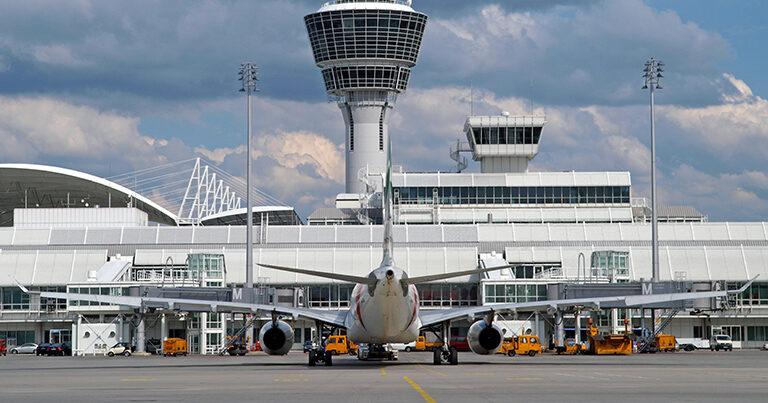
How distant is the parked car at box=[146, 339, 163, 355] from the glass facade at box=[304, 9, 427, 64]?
8261 cm

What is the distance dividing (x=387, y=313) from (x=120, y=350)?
53.6m

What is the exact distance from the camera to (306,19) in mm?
195500

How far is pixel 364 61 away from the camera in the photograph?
623ft

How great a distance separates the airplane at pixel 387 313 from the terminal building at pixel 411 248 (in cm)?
3278

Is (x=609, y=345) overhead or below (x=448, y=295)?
below

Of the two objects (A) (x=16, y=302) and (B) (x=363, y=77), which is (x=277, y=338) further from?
(B) (x=363, y=77)

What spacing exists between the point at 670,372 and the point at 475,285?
79588mm

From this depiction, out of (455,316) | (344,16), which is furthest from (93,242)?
(455,316)

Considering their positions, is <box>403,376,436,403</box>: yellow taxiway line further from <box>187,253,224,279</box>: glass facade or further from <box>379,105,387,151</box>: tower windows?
<box>379,105,387,151</box>: tower windows

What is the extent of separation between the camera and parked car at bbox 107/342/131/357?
332 feet

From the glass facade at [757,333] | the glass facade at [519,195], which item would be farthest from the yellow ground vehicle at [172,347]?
the glass facade at [757,333]

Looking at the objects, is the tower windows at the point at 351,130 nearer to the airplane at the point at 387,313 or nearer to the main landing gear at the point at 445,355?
the airplane at the point at 387,313

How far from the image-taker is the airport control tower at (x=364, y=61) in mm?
188750

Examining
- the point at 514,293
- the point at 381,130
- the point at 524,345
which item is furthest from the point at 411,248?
the point at 381,130
